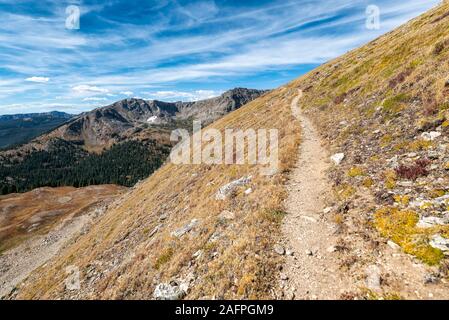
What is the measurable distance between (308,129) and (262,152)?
6670 millimetres

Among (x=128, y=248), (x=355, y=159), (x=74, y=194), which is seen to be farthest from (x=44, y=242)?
(x=355, y=159)

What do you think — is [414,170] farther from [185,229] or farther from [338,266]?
[185,229]

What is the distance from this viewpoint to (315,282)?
9.51 m

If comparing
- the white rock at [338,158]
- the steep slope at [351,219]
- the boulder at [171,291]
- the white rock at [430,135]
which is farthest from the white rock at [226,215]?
the white rock at [430,135]

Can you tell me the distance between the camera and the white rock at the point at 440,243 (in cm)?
873

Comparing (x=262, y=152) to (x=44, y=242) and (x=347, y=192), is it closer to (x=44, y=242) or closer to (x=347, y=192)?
(x=347, y=192)

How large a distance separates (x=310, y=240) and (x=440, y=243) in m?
4.66

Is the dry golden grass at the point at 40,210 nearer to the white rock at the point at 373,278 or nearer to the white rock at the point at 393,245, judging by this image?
the white rock at the point at 373,278

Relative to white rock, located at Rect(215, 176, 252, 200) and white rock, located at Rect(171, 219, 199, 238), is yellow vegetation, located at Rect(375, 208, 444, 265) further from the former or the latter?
white rock, located at Rect(171, 219, 199, 238)

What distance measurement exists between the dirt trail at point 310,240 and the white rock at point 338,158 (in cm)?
51

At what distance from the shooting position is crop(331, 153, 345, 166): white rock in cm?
1816

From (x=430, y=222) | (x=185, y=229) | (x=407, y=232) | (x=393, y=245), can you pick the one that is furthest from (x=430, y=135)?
(x=185, y=229)

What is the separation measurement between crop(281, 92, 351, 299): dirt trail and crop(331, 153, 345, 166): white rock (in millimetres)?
512

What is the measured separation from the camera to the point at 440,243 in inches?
352
